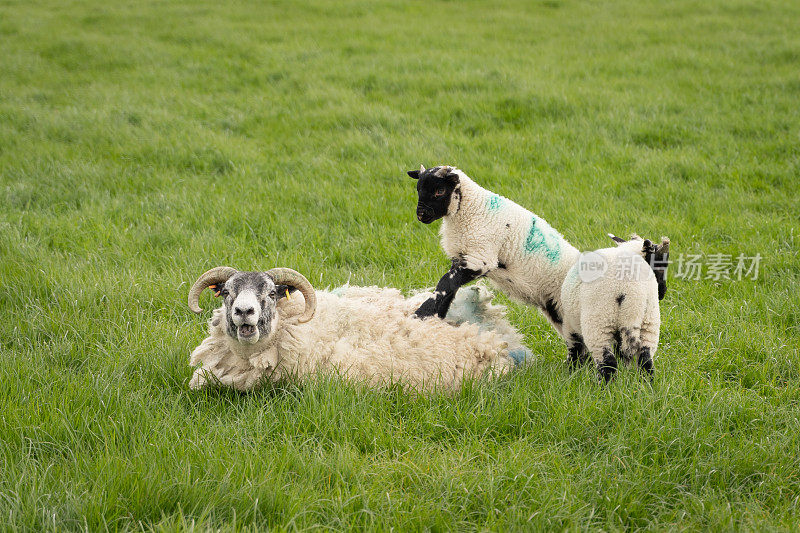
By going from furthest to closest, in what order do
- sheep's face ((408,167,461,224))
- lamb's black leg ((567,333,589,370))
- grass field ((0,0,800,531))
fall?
lamb's black leg ((567,333,589,370))
sheep's face ((408,167,461,224))
grass field ((0,0,800,531))

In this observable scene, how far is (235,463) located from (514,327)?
2378 mm

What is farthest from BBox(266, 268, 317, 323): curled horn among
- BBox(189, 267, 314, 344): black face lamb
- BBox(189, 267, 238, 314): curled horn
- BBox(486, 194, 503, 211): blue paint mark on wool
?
BBox(486, 194, 503, 211): blue paint mark on wool

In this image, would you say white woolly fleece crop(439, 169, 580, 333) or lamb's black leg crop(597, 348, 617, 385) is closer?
lamb's black leg crop(597, 348, 617, 385)

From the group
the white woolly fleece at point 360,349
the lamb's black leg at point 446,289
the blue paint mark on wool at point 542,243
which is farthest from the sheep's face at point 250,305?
the blue paint mark on wool at point 542,243

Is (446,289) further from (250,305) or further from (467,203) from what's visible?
(250,305)

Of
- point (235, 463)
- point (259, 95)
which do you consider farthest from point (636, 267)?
point (259, 95)

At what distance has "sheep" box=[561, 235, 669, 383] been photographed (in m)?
3.52

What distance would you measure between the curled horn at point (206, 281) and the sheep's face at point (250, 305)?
81 mm

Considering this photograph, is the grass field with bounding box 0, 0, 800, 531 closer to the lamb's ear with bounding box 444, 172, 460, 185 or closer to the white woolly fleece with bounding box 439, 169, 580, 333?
the white woolly fleece with bounding box 439, 169, 580, 333

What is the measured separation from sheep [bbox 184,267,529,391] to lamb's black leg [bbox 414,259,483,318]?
83 millimetres

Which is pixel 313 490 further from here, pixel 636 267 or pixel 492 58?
pixel 492 58

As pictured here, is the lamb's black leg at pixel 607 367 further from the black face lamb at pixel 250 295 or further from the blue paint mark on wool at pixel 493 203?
the black face lamb at pixel 250 295

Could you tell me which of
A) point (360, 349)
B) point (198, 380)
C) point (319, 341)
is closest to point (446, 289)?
point (360, 349)

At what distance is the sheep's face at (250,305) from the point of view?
3445 millimetres
